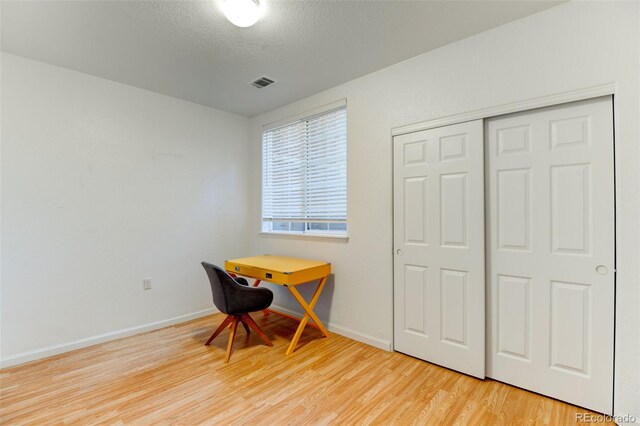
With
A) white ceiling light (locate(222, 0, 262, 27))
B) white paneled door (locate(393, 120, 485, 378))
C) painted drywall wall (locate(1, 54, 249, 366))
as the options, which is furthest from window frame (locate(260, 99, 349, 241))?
white ceiling light (locate(222, 0, 262, 27))

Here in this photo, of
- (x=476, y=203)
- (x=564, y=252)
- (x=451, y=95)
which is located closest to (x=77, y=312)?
(x=476, y=203)

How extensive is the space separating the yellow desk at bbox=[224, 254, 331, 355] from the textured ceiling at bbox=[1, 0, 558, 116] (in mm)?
1939

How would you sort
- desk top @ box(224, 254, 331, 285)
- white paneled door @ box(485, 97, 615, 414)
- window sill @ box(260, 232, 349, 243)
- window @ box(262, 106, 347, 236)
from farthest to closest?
window @ box(262, 106, 347, 236) < window sill @ box(260, 232, 349, 243) < desk top @ box(224, 254, 331, 285) < white paneled door @ box(485, 97, 615, 414)

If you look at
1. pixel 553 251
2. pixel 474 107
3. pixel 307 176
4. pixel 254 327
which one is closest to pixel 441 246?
pixel 553 251

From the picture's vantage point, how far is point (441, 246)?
2.52 m

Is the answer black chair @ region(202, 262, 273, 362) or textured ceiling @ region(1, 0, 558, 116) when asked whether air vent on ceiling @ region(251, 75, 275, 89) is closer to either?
textured ceiling @ region(1, 0, 558, 116)

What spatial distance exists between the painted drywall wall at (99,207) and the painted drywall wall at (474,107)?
3.68 ft

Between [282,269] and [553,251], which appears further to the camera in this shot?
[282,269]

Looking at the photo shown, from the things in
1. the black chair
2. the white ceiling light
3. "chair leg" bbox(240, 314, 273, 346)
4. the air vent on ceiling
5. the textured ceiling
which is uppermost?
the textured ceiling

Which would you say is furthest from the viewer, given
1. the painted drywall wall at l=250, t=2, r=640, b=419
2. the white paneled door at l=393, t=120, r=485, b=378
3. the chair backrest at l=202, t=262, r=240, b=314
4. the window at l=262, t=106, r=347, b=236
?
the window at l=262, t=106, r=347, b=236

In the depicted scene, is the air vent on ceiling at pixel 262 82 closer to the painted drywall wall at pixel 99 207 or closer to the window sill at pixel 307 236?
the painted drywall wall at pixel 99 207

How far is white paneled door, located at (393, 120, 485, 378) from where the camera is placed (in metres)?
2.32

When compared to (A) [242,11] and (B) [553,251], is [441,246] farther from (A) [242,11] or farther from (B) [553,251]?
(A) [242,11]

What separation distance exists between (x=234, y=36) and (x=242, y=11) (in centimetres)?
44
